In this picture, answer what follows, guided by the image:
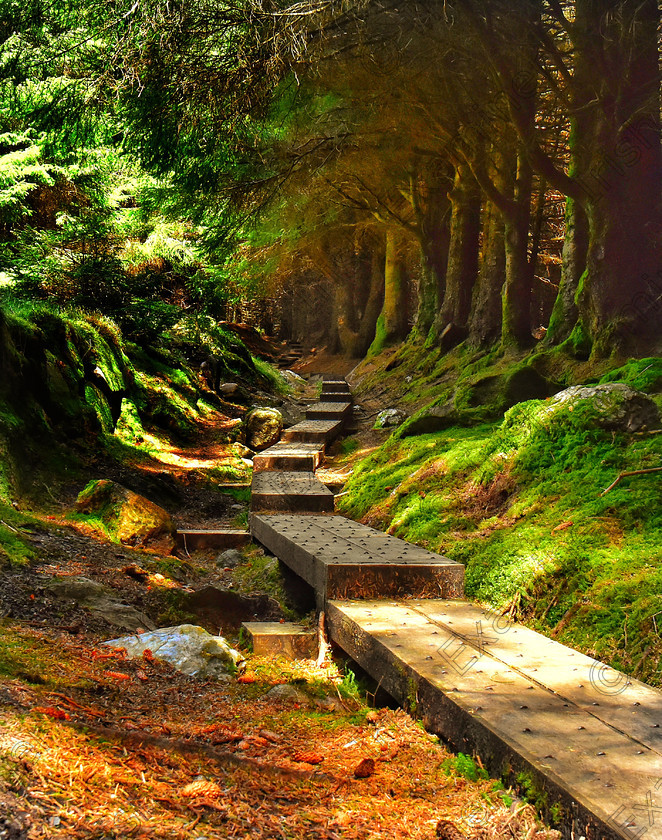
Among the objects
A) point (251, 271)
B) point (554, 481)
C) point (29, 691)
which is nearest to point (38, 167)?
point (251, 271)

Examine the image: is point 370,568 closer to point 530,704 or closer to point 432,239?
point 530,704

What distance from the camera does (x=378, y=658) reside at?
3723 mm

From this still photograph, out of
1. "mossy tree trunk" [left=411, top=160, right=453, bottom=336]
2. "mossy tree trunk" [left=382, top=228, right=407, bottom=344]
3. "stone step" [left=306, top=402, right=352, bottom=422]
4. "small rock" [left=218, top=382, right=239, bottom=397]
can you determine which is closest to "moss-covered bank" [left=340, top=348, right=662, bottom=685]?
"stone step" [left=306, top=402, right=352, bottom=422]

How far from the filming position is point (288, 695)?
3.95 meters

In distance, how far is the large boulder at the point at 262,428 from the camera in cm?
1470

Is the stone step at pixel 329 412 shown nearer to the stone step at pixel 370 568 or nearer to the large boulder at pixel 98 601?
the stone step at pixel 370 568

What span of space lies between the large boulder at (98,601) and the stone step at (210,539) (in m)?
2.79

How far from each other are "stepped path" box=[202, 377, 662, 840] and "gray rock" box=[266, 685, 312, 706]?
0.37 meters

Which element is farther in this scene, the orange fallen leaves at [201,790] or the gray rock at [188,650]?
the gray rock at [188,650]

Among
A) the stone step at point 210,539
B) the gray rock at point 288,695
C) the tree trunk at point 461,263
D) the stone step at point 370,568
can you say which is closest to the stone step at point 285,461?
the stone step at point 210,539

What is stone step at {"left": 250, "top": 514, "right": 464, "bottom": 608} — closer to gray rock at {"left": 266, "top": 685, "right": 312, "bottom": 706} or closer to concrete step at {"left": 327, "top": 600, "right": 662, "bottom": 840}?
concrete step at {"left": 327, "top": 600, "right": 662, "bottom": 840}

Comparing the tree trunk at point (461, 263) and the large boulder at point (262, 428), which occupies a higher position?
the tree trunk at point (461, 263)

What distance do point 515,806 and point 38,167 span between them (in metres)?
11.9

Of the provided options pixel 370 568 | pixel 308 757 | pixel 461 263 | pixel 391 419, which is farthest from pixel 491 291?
pixel 308 757
